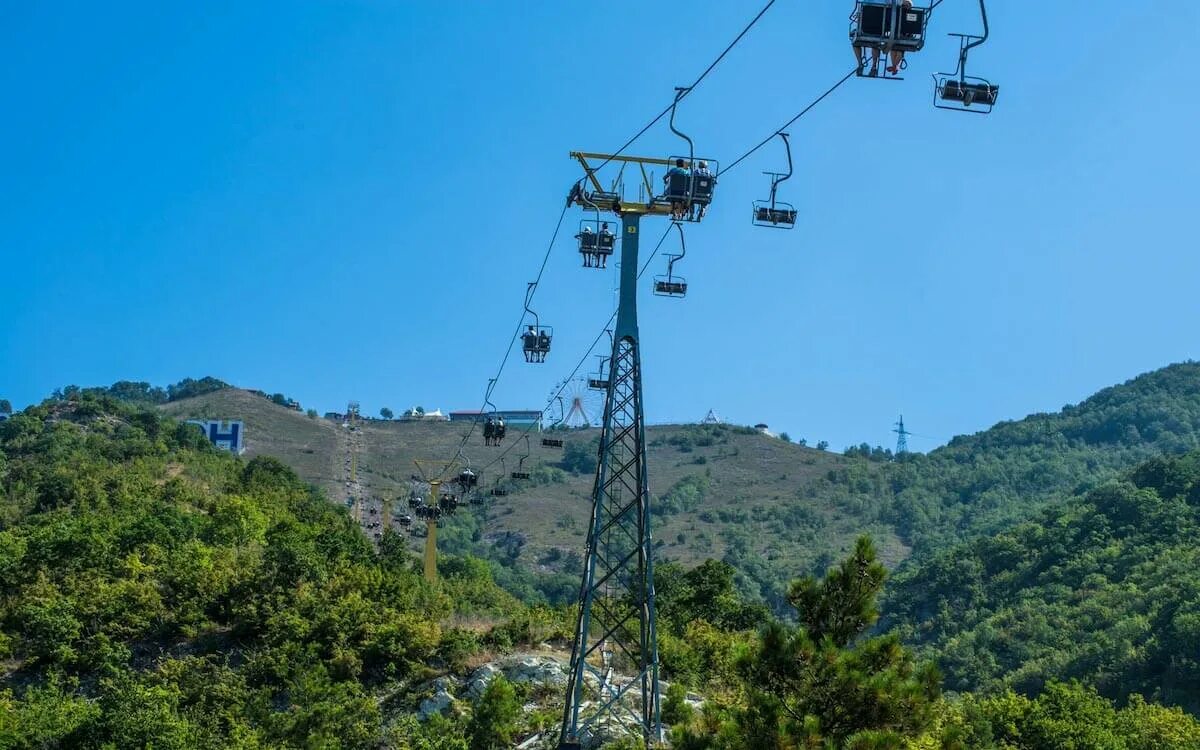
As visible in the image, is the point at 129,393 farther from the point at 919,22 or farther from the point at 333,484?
the point at 919,22

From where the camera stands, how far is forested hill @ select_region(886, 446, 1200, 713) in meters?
67.4

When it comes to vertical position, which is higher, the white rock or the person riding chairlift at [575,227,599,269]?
the person riding chairlift at [575,227,599,269]

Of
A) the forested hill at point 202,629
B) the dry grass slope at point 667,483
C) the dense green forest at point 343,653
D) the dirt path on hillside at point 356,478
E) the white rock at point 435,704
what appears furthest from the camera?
the dry grass slope at point 667,483

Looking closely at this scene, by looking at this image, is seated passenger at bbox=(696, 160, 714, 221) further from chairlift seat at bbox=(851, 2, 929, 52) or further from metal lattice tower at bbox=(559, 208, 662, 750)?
chairlift seat at bbox=(851, 2, 929, 52)

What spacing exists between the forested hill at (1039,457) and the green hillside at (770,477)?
10.4 inches

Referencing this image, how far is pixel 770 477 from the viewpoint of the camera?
172000 millimetres

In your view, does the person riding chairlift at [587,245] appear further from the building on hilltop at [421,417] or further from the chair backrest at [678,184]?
the building on hilltop at [421,417]

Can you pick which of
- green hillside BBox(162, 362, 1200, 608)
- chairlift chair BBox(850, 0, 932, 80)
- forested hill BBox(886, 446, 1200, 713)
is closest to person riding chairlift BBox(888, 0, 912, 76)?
chairlift chair BBox(850, 0, 932, 80)

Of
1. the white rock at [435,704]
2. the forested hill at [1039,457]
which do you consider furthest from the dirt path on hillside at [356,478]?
the white rock at [435,704]

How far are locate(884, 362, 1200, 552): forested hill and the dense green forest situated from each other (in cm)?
8663

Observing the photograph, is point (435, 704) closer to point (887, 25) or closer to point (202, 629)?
point (202, 629)

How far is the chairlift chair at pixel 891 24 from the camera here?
17.0 m

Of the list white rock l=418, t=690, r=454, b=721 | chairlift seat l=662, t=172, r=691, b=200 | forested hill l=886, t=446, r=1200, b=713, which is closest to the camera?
chairlift seat l=662, t=172, r=691, b=200

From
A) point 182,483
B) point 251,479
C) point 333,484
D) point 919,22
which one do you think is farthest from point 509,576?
point 919,22
